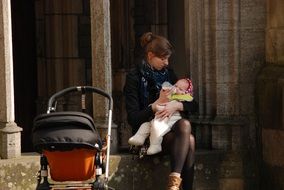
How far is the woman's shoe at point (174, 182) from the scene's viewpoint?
20.5 ft

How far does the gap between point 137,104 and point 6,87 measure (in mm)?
929

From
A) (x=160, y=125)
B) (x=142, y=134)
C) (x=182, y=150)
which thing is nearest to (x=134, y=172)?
(x=142, y=134)

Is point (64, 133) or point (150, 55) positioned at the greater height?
point (150, 55)

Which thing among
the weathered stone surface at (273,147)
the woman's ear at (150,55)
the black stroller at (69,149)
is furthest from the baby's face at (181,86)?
the black stroller at (69,149)

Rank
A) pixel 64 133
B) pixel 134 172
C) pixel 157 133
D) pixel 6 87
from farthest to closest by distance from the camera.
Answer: pixel 134 172, pixel 6 87, pixel 157 133, pixel 64 133

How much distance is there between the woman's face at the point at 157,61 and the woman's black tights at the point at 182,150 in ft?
1.49

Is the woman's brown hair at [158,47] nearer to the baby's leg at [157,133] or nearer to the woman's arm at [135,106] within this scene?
the woman's arm at [135,106]

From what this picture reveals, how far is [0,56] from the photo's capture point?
264 inches

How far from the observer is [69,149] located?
18.3 ft

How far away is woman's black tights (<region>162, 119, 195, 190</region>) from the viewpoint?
6328 millimetres

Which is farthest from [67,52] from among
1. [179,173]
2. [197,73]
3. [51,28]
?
[179,173]

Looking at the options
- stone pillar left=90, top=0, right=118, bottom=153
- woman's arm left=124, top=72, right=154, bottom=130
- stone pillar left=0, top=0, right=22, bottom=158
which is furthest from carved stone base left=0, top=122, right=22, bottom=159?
woman's arm left=124, top=72, right=154, bottom=130

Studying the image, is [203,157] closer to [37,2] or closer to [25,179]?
[25,179]

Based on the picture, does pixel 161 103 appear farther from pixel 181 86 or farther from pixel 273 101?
pixel 273 101
